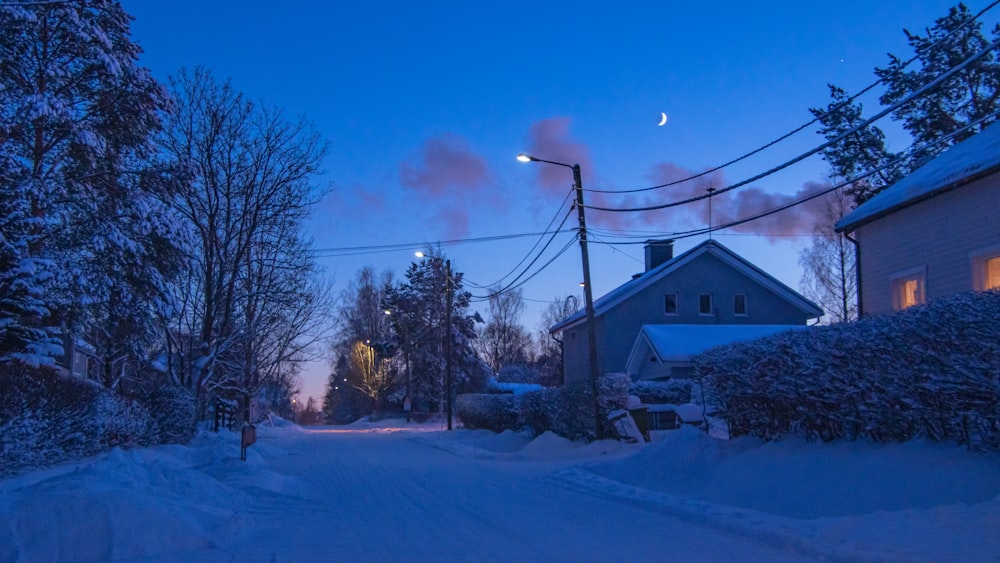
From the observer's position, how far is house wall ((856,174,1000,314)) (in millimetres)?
16062

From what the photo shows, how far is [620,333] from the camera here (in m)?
38.2

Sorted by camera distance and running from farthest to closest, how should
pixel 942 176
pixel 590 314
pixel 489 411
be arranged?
1. pixel 489 411
2. pixel 590 314
3. pixel 942 176

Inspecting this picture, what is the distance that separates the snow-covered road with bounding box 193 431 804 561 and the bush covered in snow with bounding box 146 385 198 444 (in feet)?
21.3

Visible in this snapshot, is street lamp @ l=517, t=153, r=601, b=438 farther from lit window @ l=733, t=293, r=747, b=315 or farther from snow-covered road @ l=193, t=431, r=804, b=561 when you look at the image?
lit window @ l=733, t=293, r=747, b=315

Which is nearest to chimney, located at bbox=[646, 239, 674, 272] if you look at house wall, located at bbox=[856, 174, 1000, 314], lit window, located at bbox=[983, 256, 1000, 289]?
house wall, located at bbox=[856, 174, 1000, 314]

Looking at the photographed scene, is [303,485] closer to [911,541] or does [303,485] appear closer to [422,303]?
[911,541]

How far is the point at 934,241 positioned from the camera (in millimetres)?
17500

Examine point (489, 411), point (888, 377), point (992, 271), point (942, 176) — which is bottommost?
point (489, 411)

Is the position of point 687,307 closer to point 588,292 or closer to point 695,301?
point 695,301

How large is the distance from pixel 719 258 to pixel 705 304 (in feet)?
7.58

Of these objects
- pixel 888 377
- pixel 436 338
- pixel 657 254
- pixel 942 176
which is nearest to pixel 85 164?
pixel 888 377

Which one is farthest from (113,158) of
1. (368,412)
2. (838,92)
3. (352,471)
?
(368,412)

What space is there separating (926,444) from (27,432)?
1209 centimetres

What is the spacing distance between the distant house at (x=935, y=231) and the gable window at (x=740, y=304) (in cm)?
1844
